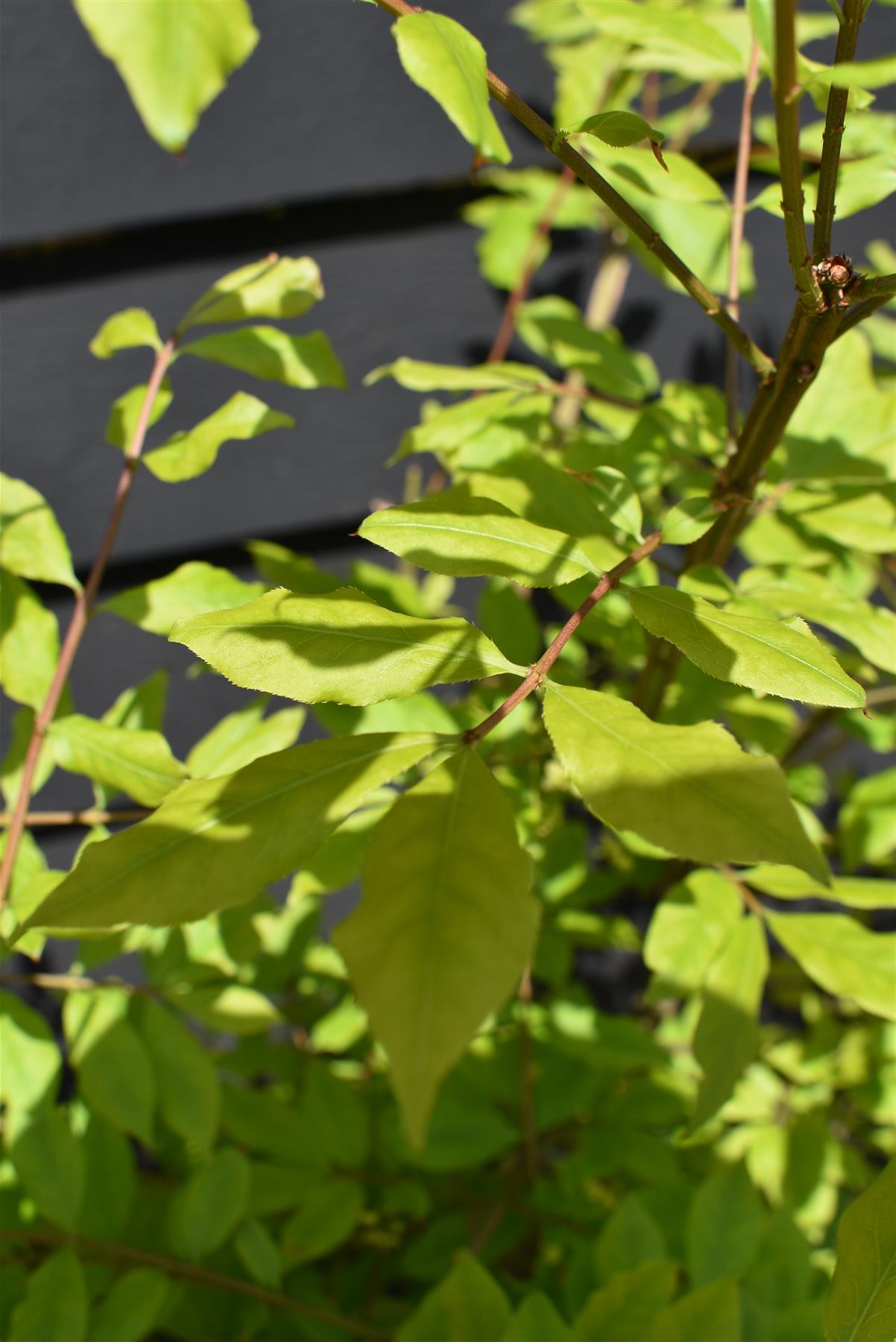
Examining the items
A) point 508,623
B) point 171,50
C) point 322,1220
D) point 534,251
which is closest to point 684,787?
point 171,50

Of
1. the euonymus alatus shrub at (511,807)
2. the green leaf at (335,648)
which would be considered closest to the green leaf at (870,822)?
the euonymus alatus shrub at (511,807)

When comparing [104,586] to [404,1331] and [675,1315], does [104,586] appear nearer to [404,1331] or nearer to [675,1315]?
[404,1331]

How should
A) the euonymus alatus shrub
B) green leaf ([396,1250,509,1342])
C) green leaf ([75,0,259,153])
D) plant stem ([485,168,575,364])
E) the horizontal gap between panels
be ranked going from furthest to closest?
the horizontal gap between panels < plant stem ([485,168,575,364]) < green leaf ([396,1250,509,1342]) < the euonymus alatus shrub < green leaf ([75,0,259,153])

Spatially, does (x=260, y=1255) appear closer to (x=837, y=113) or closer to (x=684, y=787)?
(x=684, y=787)

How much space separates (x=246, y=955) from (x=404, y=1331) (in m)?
0.33

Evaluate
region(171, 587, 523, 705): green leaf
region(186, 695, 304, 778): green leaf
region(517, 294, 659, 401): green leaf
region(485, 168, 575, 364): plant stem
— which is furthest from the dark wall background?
region(171, 587, 523, 705): green leaf

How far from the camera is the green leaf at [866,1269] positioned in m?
0.44

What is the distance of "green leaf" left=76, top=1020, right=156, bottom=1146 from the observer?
739mm

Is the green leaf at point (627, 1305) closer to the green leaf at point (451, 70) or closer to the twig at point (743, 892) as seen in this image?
the twig at point (743, 892)

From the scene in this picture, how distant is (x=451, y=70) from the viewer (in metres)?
0.43

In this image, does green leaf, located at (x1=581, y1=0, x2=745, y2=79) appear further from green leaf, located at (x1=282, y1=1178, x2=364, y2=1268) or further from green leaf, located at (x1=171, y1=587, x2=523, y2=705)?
green leaf, located at (x1=282, y1=1178, x2=364, y2=1268)

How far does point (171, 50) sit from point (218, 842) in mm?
277

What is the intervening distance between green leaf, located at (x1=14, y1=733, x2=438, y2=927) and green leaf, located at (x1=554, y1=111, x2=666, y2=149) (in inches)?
12.0

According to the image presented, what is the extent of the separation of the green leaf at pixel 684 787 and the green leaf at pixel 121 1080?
529mm
